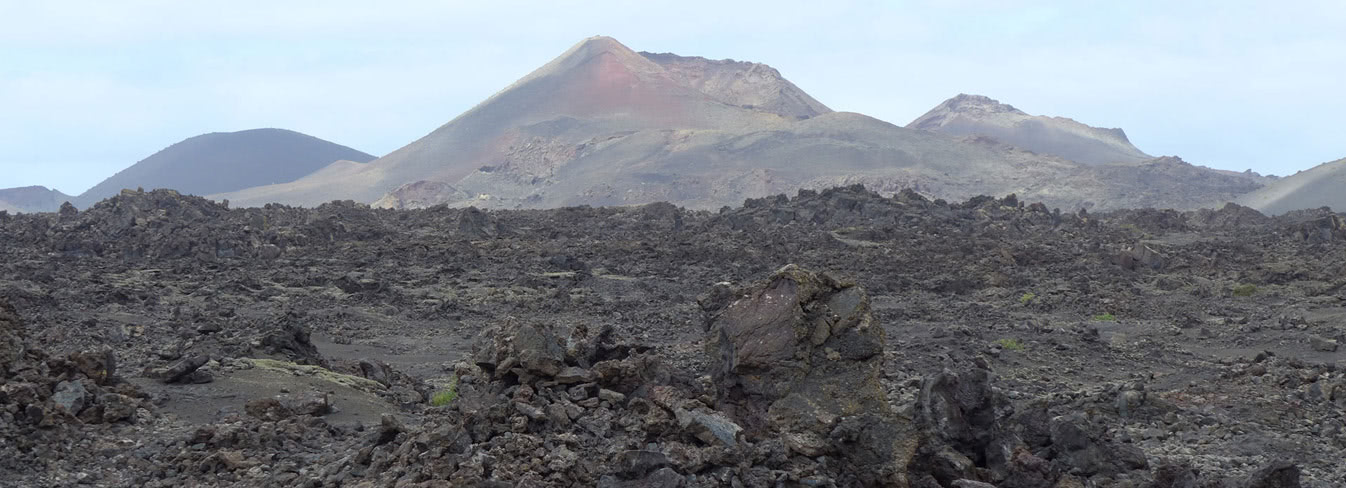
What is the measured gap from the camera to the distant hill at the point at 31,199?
12613cm

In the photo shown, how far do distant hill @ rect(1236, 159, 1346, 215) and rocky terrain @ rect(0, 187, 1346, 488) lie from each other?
1786 inches

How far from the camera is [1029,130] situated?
155 metres

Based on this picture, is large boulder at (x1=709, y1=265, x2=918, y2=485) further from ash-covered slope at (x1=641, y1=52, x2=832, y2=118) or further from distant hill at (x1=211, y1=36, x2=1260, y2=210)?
ash-covered slope at (x1=641, y1=52, x2=832, y2=118)

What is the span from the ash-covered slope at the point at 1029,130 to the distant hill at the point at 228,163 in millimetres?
74934

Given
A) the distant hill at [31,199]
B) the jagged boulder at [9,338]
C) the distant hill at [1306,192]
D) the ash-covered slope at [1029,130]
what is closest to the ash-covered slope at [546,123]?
the distant hill at [31,199]

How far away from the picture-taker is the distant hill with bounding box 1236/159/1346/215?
251 feet

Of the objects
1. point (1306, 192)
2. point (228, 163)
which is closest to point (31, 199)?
point (228, 163)

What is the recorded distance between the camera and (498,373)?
855 centimetres

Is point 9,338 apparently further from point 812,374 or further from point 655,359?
point 812,374

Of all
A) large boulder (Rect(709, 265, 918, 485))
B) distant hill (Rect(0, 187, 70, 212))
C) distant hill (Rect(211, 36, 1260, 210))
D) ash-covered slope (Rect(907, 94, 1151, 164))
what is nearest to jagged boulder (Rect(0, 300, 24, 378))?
large boulder (Rect(709, 265, 918, 485))

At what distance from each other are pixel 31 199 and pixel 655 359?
137983mm

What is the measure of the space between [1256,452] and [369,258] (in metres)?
22.7

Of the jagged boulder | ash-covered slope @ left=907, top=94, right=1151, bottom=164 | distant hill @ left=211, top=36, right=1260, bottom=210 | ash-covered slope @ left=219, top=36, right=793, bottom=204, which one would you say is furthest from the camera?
ash-covered slope @ left=907, top=94, right=1151, bottom=164

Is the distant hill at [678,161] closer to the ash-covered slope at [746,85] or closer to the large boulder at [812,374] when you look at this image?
the ash-covered slope at [746,85]
